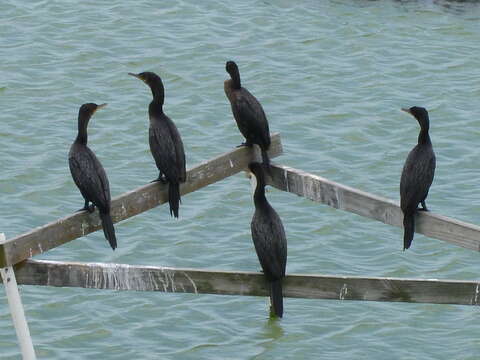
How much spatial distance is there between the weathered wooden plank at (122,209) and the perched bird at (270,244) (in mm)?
463

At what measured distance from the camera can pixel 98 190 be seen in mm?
9398

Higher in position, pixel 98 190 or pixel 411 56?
pixel 98 190

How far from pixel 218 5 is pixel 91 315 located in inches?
376

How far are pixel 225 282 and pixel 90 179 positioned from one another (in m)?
1.23

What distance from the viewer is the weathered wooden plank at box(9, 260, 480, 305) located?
29.3 ft

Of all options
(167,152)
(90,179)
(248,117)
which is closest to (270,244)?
(167,152)

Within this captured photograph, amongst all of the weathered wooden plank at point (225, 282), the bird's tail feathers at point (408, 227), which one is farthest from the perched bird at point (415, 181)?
the weathered wooden plank at point (225, 282)

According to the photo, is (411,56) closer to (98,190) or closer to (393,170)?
(393,170)

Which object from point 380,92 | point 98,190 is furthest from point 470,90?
point 98,190

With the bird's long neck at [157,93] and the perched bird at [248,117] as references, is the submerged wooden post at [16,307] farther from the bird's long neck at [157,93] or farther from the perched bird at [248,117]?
the perched bird at [248,117]

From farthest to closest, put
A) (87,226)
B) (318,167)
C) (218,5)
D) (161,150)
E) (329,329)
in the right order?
(218,5)
(318,167)
(329,329)
(161,150)
(87,226)

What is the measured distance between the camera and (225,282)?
895 centimetres

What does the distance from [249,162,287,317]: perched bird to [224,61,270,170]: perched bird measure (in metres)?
0.62

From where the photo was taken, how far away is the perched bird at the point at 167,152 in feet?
32.4
